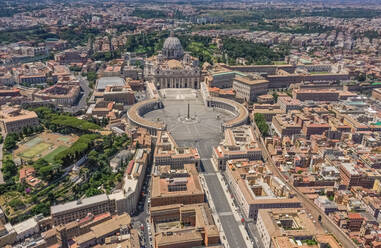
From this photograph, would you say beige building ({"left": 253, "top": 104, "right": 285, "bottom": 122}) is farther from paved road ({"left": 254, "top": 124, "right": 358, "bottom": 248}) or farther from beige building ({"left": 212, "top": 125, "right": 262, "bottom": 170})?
paved road ({"left": 254, "top": 124, "right": 358, "bottom": 248})

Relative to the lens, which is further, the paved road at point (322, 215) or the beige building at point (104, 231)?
the paved road at point (322, 215)

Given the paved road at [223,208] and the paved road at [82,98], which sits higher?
the paved road at [82,98]

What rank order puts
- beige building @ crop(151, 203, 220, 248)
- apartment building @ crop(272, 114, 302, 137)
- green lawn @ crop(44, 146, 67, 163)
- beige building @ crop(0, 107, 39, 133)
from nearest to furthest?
beige building @ crop(151, 203, 220, 248), green lawn @ crop(44, 146, 67, 163), beige building @ crop(0, 107, 39, 133), apartment building @ crop(272, 114, 302, 137)

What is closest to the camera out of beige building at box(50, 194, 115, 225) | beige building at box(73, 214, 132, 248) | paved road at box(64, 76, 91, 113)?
A: beige building at box(73, 214, 132, 248)

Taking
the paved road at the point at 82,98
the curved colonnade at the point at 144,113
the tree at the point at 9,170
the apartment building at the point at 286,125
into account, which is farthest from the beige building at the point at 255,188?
the paved road at the point at 82,98

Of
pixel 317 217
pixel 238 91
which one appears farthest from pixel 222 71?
pixel 317 217

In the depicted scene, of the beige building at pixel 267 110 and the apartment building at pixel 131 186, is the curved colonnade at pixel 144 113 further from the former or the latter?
the beige building at pixel 267 110

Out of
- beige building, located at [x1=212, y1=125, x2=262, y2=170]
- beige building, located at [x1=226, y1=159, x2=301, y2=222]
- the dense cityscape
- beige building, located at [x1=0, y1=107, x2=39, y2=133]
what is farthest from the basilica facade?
beige building, located at [x1=226, y1=159, x2=301, y2=222]

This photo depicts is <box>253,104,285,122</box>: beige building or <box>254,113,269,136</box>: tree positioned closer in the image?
<box>254,113,269,136</box>: tree

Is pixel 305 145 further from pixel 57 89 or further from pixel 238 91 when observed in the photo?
pixel 57 89
